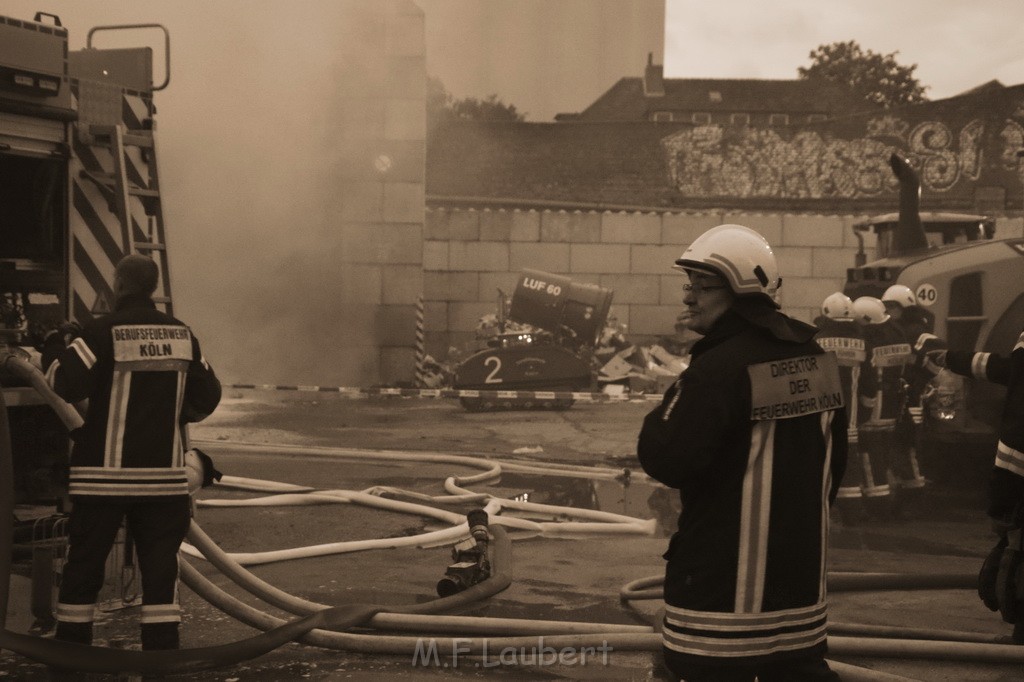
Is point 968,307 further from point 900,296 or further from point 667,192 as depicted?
point 667,192

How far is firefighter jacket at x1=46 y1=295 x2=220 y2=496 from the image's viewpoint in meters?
4.49

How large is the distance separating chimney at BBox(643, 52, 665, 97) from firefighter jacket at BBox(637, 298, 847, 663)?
41.5 m

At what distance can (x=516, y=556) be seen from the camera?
7031 millimetres

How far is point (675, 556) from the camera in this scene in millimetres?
2984

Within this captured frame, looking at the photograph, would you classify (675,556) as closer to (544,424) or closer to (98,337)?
(98,337)

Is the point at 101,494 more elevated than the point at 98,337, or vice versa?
the point at 98,337

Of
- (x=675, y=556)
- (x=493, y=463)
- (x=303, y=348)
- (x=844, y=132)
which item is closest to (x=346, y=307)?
(x=303, y=348)

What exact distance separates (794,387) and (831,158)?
76.6 ft

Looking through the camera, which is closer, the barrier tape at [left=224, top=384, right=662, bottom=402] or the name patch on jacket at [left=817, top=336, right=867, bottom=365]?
the name patch on jacket at [left=817, top=336, right=867, bottom=365]

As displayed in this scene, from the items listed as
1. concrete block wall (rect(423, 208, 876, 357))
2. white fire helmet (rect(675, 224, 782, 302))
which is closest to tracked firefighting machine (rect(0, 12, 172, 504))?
white fire helmet (rect(675, 224, 782, 302))

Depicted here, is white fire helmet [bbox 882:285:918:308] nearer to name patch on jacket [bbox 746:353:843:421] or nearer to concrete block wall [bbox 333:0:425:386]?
name patch on jacket [bbox 746:353:843:421]

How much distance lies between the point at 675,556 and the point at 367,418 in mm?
12079

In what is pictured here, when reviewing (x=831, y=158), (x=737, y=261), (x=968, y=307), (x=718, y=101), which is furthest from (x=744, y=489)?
(x=718, y=101)

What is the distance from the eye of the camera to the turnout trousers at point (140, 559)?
4461 millimetres
